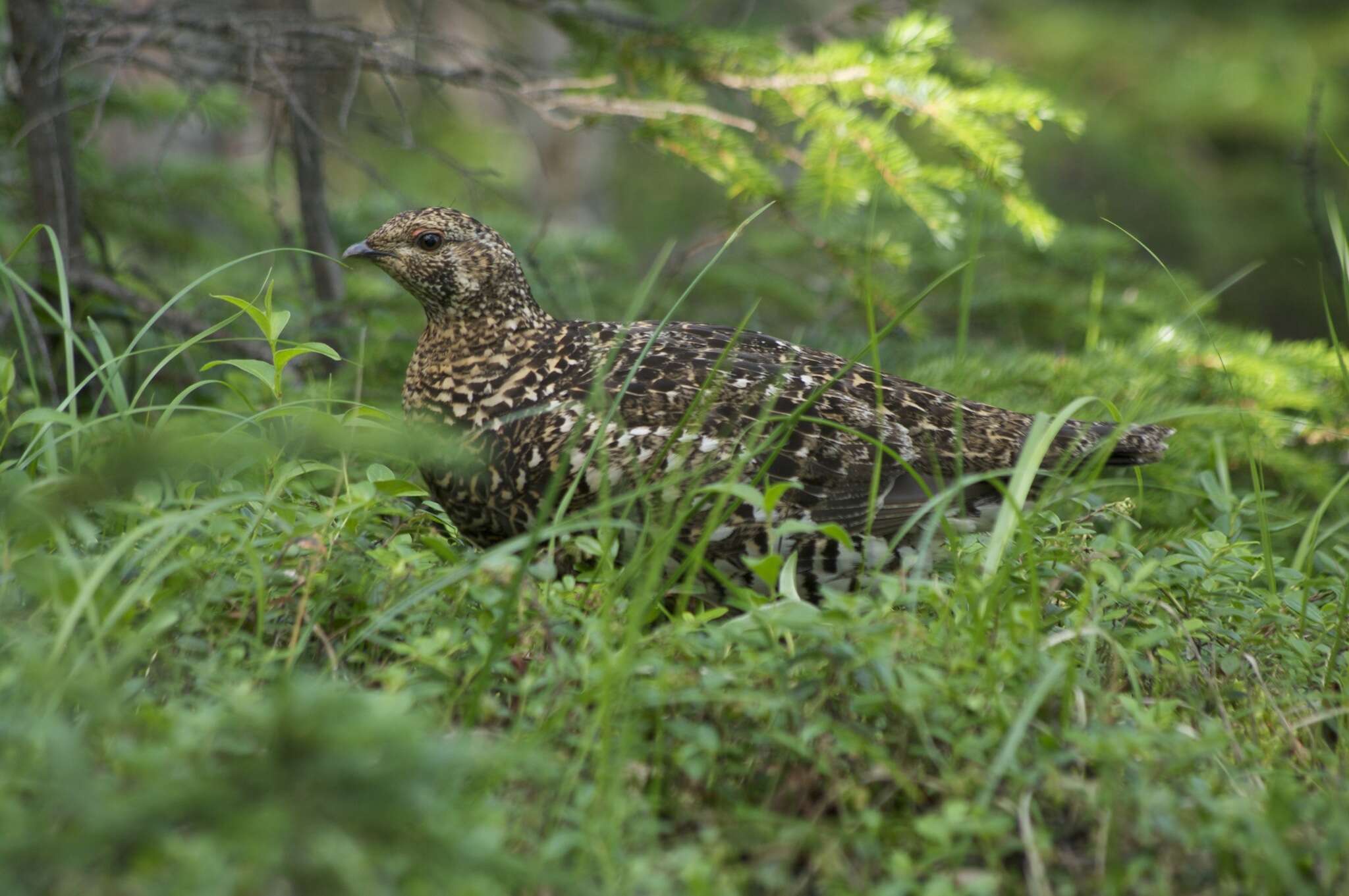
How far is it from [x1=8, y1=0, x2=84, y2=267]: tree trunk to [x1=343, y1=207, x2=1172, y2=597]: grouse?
1.44 metres

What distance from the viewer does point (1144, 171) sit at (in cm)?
994

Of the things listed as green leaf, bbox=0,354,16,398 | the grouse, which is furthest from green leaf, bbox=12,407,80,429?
the grouse

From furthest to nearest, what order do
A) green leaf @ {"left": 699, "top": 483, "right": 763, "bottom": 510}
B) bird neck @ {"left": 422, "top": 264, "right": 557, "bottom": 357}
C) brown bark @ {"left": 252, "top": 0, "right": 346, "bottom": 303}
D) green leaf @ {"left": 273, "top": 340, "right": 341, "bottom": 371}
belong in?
brown bark @ {"left": 252, "top": 0, "right": 346, "bottom": 303}, bird neck @ {"left": 422, "top": 264, "right": 557, "bottom": 357}, green leaf @ {"left": 273, "top": 340, "right": 341, "bottom": 371}, green leaf @ {"left": 699, "top": 483, "right": 763, "bottom": 510}

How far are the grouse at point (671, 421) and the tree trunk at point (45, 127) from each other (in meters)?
1.44

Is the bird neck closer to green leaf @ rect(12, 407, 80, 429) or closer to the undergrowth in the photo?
the undergrowth

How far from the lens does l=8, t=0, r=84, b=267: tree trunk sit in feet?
13.5

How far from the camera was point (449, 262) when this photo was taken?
3.59m

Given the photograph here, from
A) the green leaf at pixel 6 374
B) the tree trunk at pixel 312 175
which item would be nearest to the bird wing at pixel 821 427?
the green leaf at pixel 6 374

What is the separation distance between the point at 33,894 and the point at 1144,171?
10.3 m

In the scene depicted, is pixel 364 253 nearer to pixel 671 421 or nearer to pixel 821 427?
pixel 671 421

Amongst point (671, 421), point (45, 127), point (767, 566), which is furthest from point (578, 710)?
point (45, 127)

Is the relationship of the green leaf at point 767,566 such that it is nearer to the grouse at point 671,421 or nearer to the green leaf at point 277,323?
the grouse at point 671,421

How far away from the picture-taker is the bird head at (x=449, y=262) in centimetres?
359

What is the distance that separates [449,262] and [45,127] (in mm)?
1806
